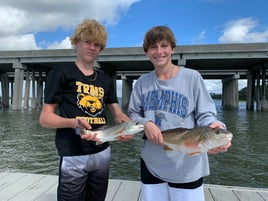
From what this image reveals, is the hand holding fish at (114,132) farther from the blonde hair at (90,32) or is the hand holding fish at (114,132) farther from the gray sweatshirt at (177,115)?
the blonde hair at (90,32)

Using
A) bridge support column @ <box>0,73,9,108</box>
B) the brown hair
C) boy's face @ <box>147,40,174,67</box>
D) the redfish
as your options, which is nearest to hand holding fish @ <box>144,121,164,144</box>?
the redfish

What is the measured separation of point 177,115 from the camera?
7.09 feet

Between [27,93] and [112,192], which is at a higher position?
[27,93]

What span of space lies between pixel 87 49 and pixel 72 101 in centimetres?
46

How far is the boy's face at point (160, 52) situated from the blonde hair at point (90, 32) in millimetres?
455

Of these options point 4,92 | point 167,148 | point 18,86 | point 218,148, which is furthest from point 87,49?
point 4,92

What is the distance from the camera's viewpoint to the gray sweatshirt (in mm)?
2121

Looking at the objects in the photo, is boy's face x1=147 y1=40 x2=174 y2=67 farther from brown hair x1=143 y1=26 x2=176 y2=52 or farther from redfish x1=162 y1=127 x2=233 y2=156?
redfish x1=162 y1=127 x2=233 y2=156

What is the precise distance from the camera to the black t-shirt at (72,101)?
7.54ft

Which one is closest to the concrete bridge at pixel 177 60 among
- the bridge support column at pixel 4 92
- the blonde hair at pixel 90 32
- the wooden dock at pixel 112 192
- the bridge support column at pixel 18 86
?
the bridge support column at pixel 18 86

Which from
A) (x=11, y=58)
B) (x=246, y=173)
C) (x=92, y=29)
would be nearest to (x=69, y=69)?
(x=92, y=29)

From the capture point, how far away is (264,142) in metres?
11.8

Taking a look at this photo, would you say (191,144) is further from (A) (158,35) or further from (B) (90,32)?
(B) (90,32)

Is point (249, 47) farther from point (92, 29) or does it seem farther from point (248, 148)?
point (92, 29)
